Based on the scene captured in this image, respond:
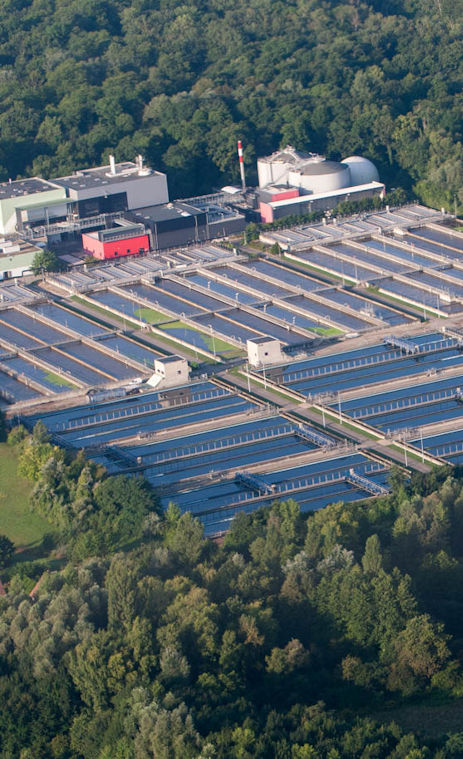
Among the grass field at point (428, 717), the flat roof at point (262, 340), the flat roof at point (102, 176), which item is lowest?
the grass field at point (428, 717)

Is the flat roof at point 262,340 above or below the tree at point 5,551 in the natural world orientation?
above

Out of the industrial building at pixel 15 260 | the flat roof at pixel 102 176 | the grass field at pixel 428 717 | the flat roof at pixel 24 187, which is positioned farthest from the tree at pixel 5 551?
the flat roof at pixel 102 176

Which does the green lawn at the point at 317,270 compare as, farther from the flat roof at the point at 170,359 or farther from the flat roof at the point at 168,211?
the flat roof at the point at 170,359

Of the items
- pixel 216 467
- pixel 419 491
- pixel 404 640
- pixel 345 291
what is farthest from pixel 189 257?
pixel 404 640

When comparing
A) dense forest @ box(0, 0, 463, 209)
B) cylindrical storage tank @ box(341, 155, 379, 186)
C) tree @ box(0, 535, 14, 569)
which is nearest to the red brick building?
dense forest @ box(0, 0, 463, 209)

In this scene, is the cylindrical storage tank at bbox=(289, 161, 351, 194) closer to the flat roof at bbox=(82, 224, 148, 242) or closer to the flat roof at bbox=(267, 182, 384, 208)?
the flat roof at bbox=(267, 182, 384, 208)

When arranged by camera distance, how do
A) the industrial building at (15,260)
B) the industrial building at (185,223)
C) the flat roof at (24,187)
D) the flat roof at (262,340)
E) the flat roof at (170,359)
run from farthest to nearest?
the flat roof at (24,187) → the industrial building at (185,223) → the industrial building at (15,260) → the flat roof at (262,340) → the flat roof at (170,359)

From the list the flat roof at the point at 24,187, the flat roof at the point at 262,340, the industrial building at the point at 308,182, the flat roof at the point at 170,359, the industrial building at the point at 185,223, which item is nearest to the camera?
the flat roof at the point at 170,359
